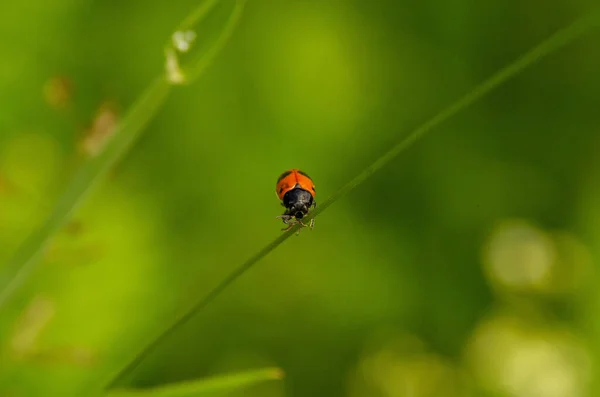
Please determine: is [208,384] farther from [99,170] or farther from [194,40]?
[194,40]

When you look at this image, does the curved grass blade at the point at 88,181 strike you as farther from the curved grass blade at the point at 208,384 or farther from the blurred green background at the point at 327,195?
the blurred green background at the point at 327,195

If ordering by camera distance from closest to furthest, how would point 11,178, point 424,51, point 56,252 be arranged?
point 56,252, point 11,178, point 424,51

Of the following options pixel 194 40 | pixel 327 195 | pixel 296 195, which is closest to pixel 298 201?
pixel 296 195

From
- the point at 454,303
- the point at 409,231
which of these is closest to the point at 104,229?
the point at 409,231

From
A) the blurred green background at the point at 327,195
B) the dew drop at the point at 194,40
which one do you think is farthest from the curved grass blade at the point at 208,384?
the blurred green background at the point at 327,195

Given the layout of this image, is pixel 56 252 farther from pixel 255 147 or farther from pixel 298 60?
pixel 298 60

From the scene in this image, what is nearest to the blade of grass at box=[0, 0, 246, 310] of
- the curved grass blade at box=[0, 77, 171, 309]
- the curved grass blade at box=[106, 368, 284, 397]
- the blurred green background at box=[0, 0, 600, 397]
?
the curved grass blade at box=[0, 77, 171, 309]
